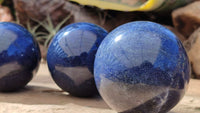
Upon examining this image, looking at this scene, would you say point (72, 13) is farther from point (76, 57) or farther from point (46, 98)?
point (76, 57)

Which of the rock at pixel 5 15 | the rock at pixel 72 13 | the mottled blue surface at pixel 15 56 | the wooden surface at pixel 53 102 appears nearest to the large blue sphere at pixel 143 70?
the wooden surface at pixel 53 102

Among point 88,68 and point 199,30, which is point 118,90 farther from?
point 199,30

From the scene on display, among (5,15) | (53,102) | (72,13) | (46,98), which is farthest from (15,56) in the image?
(5,15)

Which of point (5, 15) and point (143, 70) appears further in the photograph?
point (5, 15)

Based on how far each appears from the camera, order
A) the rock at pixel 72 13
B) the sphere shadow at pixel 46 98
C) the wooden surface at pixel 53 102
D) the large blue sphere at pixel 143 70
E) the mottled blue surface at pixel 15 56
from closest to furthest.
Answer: the large blue sphere at pixel 143 70 < the wooden surface at pixel 53 102 < the sphere shadow at pixel 46 98 < the mottled blue surface at pixel 15 56 < the rock at pixel 72 13

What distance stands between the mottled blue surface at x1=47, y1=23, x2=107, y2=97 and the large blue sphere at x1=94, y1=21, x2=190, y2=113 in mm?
777

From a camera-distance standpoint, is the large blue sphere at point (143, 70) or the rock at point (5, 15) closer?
the large blue sphere at point (143, 70)

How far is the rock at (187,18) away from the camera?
23.0 feet

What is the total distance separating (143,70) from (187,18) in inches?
177

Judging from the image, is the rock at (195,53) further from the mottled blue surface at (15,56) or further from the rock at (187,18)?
the mottled blue surface at (15,56)

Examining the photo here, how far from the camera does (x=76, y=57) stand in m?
3.95

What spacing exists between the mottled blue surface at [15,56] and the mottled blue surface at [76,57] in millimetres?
351

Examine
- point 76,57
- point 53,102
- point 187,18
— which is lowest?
point 53,102

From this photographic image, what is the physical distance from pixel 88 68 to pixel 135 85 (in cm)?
108
